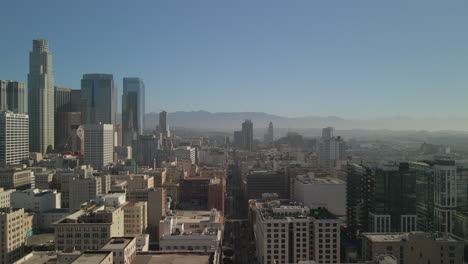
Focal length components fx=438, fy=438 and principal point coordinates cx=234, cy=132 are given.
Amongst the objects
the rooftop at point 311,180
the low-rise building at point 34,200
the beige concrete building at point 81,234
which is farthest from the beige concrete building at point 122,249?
the rooftop at point 311,180

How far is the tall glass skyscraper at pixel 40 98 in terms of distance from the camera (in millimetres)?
45688

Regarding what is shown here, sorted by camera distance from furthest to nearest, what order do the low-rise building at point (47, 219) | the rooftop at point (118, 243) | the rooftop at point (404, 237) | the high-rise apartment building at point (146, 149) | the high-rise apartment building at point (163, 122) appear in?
1. the high-rise apartment building at point (163, 122)
2. the high-rise apartment building at point (146, 149)
3. the low-rise building at point (47, 219)
4. the rooftop at point (404, 237)
5. the rooftop at point (118, 243)

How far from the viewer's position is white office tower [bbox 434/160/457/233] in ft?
54.0

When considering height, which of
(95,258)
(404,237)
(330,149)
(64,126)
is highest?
(64,126)

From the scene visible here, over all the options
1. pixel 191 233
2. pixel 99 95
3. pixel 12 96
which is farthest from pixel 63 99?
pixel 191 233

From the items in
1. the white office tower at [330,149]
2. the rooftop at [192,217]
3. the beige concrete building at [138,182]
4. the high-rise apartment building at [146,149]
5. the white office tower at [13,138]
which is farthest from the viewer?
the high-rise apartment building at [146,149]

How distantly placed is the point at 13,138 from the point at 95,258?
3006 centimetres

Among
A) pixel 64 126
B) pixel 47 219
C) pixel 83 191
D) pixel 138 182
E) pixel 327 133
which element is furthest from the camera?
pixel 64 126

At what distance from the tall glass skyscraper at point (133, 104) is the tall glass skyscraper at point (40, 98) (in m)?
21.6

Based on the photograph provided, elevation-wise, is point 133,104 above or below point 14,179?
above

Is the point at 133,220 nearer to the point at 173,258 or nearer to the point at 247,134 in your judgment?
the point at 173,258

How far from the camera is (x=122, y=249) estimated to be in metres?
10.2

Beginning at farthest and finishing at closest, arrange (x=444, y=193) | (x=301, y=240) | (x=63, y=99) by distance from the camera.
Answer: (x=63, y=99) → (x=444, y=193) → (x=301, y=240)

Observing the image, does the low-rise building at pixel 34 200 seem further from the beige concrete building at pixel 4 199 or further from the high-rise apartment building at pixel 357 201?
the high-rise apartment building at pixel 357 201
